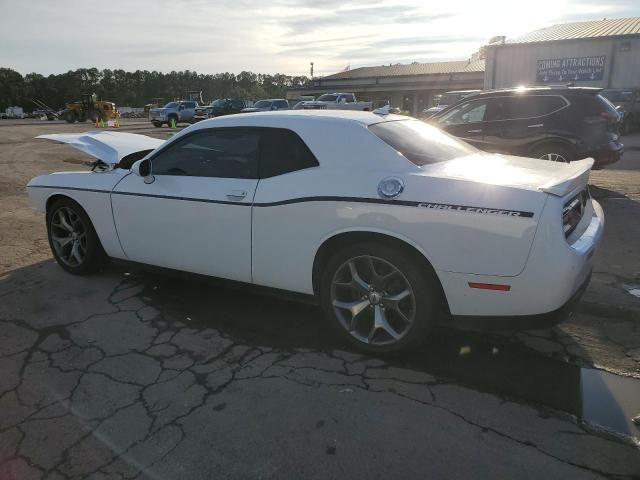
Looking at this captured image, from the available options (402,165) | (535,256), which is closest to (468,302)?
(535,256)

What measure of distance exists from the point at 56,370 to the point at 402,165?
2.58 m

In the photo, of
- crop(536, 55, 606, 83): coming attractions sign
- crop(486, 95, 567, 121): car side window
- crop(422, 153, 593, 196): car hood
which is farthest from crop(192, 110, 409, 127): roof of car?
crop(536, 55, 606, 83): coming attractions sign

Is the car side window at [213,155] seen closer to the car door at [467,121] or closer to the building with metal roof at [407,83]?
the car door at [467,121]

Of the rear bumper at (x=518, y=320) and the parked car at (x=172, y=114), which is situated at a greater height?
the parked car at (x=172, y=114)

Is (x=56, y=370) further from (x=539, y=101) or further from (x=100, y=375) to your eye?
(x=539, y=101)

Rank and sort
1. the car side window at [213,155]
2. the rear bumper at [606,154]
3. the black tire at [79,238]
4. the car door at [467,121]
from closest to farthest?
the car side window at [213,155], the black tire at [79,238], the rear bumper at [606,154], the car door at [467,121]

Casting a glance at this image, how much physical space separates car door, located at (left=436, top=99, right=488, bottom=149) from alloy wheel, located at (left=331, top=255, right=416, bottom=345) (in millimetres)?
Result: 5895

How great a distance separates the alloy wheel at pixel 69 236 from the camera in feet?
15.5

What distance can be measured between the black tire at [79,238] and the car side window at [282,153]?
2.03 metres

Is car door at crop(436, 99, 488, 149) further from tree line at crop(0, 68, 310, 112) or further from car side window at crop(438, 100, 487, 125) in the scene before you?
tree line at crop(0, 68, 310, 112)

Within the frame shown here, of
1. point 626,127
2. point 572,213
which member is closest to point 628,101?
point 626,127

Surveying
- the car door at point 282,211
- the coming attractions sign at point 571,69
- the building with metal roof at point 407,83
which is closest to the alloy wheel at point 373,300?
the car door at point 282,211

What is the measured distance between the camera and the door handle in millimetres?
3563

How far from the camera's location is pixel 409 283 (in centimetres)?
306
